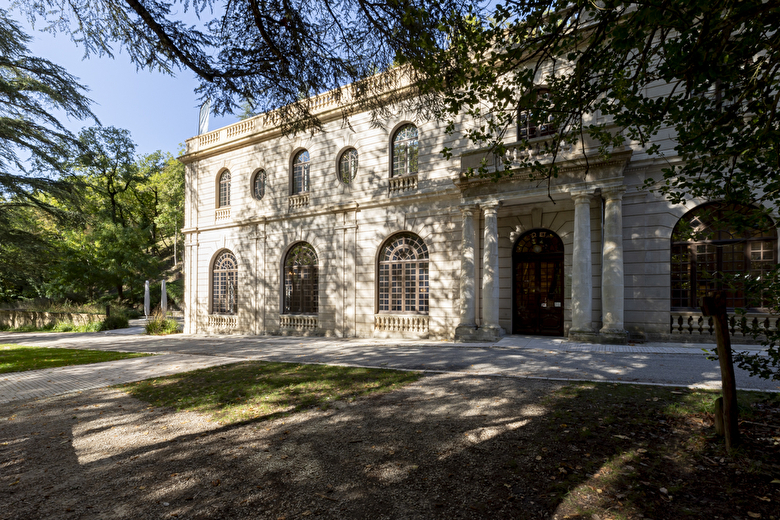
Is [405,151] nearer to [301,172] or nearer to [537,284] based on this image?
[301,172]

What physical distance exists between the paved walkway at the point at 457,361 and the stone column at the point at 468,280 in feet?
2.38

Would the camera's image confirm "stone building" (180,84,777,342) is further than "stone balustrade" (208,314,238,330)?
No

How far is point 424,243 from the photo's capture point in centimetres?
1445

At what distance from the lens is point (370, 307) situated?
1520 centimetres

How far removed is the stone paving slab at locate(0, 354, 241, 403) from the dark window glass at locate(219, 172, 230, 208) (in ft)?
36.2

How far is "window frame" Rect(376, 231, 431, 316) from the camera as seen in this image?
1441 cm

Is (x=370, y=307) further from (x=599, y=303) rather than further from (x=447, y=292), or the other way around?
(x=599, y=303)

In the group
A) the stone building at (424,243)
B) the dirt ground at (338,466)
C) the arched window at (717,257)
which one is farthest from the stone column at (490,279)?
the dirt ground at (338,466)

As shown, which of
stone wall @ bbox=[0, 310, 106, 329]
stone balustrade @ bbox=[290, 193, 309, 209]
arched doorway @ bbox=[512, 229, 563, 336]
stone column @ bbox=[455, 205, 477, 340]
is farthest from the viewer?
stone wall @ bbox=[0, 310, 106, 329]

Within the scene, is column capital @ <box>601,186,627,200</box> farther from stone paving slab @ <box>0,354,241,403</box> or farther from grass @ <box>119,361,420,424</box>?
stone paving slab @ <box>0,354,241,403</box>

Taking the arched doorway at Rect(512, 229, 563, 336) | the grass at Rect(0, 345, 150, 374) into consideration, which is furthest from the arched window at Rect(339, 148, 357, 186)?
the grass at Rect(0, 345, 150, 374)

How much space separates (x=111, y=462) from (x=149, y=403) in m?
2.38

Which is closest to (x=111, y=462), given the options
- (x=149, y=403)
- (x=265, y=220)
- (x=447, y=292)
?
(x=149, y=403)

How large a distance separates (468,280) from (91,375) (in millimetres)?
10659
